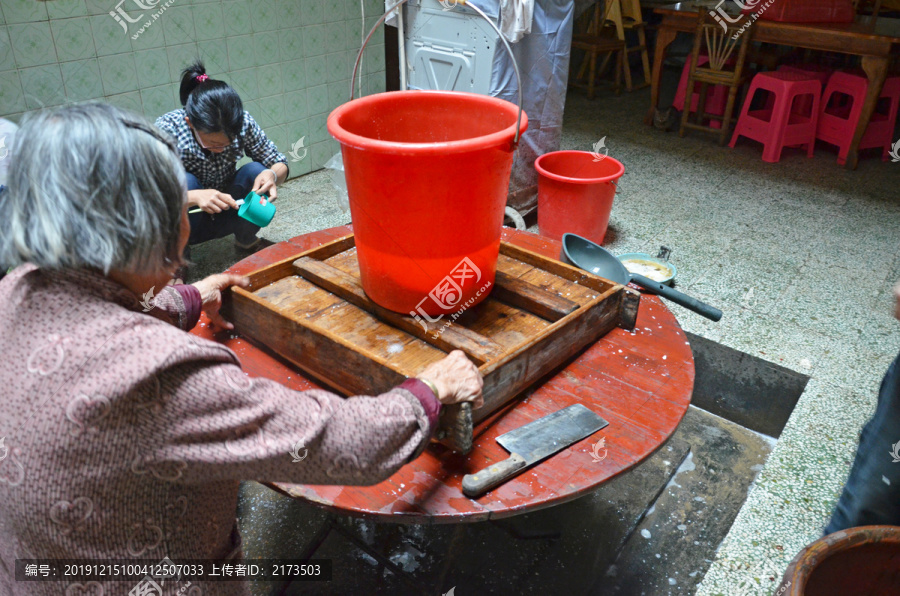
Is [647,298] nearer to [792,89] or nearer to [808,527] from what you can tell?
[808,527]

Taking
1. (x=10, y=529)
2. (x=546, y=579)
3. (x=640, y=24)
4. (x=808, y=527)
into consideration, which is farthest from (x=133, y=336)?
(x=640, y=24)

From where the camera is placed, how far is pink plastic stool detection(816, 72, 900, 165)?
5.13m

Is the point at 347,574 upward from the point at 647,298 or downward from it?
downward

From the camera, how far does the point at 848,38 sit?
4.88 metres

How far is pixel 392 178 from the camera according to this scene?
1.40 metres

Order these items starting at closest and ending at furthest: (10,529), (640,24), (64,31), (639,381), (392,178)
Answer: (10,529) < (392,178) < (639,381) < (64,31) < (640,24)

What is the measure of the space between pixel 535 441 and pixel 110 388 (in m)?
0.83

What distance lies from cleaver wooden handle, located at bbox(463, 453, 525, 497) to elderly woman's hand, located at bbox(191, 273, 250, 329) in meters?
0.84

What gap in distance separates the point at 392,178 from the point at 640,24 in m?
7.04

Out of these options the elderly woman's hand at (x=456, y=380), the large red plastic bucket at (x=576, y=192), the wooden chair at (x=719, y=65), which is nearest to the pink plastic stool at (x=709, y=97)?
the wooden chair at (x=719, y=65)

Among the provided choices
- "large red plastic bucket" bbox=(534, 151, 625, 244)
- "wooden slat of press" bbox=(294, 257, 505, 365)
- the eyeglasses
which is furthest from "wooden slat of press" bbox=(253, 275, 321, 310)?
"large red plastic bucket" bbox=(534, 151, 625, 244)

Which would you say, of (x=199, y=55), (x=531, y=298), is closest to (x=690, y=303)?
(x=531, y=298)

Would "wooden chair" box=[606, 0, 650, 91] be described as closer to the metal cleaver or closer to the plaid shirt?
the plaid shirt

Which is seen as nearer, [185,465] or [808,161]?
[185,465]
